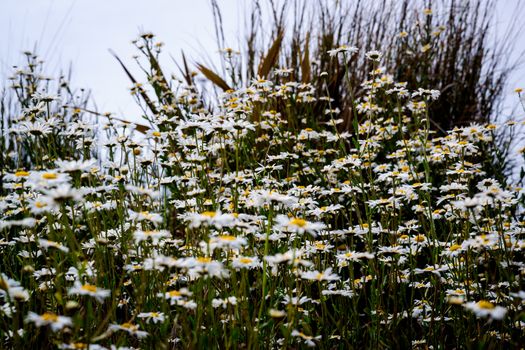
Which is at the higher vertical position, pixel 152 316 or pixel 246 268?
pixel 246 268

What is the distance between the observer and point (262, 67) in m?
3.91

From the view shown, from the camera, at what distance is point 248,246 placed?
5.91ft

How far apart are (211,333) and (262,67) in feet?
8.69

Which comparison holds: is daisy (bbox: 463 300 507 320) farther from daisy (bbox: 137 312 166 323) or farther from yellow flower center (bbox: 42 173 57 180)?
yellow flower center (bbox: 42 173 57 180)

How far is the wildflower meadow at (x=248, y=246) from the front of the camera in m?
1.34

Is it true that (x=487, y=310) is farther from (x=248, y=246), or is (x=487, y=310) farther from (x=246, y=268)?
(x=248, y=246)

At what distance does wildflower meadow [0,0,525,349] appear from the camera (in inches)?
52.6

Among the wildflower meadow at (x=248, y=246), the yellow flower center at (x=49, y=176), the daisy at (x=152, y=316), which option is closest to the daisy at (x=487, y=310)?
the wildflower meadow at (x=248, y=246)

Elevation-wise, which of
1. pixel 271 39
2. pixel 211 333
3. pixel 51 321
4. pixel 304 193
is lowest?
pixel 211 333

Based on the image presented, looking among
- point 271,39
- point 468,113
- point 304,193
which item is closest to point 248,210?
point 304,193

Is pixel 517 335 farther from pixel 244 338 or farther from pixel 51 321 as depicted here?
pixel 51 321

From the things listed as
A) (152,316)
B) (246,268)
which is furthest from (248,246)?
(152,316)

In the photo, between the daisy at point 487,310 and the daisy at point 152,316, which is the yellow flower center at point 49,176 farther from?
the daisy at point 487,310

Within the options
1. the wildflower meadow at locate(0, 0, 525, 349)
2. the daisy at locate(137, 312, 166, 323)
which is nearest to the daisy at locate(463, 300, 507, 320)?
the wildflower meadow at locate(0, 0, 525, 349)
